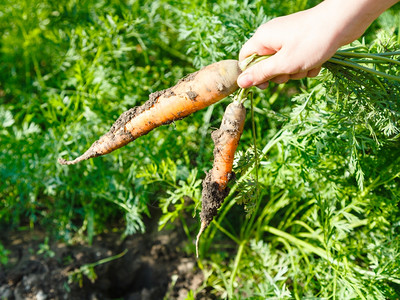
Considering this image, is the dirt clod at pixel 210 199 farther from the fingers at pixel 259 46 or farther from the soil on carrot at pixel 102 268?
the soil on carrot at pixel 102 268

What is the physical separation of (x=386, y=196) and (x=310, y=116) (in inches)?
23.7

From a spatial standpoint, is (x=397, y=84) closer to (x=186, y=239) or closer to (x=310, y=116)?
(x=310, y=116)

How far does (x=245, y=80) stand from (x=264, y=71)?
0.28 ft

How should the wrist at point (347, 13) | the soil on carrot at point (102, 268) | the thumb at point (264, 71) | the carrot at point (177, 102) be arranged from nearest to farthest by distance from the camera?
the wrist at point (347, 13) < the thumb at point (264, 71) < the carrot at point (177, 102) < the soil on carrot at point (102, 268)

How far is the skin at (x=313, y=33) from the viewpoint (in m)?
1.05

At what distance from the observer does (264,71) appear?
1.20 metres

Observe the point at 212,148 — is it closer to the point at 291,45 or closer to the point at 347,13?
the point at 291,45

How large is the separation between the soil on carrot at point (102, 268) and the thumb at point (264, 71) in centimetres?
144

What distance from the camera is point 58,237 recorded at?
2.16 meters

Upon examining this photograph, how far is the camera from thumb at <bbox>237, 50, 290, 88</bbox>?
1157mm

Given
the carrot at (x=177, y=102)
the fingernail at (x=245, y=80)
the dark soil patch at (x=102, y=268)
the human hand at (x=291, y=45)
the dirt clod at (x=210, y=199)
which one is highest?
the human hand at (x=291, y=45)

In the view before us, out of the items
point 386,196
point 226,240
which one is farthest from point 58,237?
point 386,196

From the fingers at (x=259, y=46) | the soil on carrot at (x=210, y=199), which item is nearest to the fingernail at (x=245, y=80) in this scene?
the fingers at (x=259, y=46)

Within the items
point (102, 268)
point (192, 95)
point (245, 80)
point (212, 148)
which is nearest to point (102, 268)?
point (102, 268)
